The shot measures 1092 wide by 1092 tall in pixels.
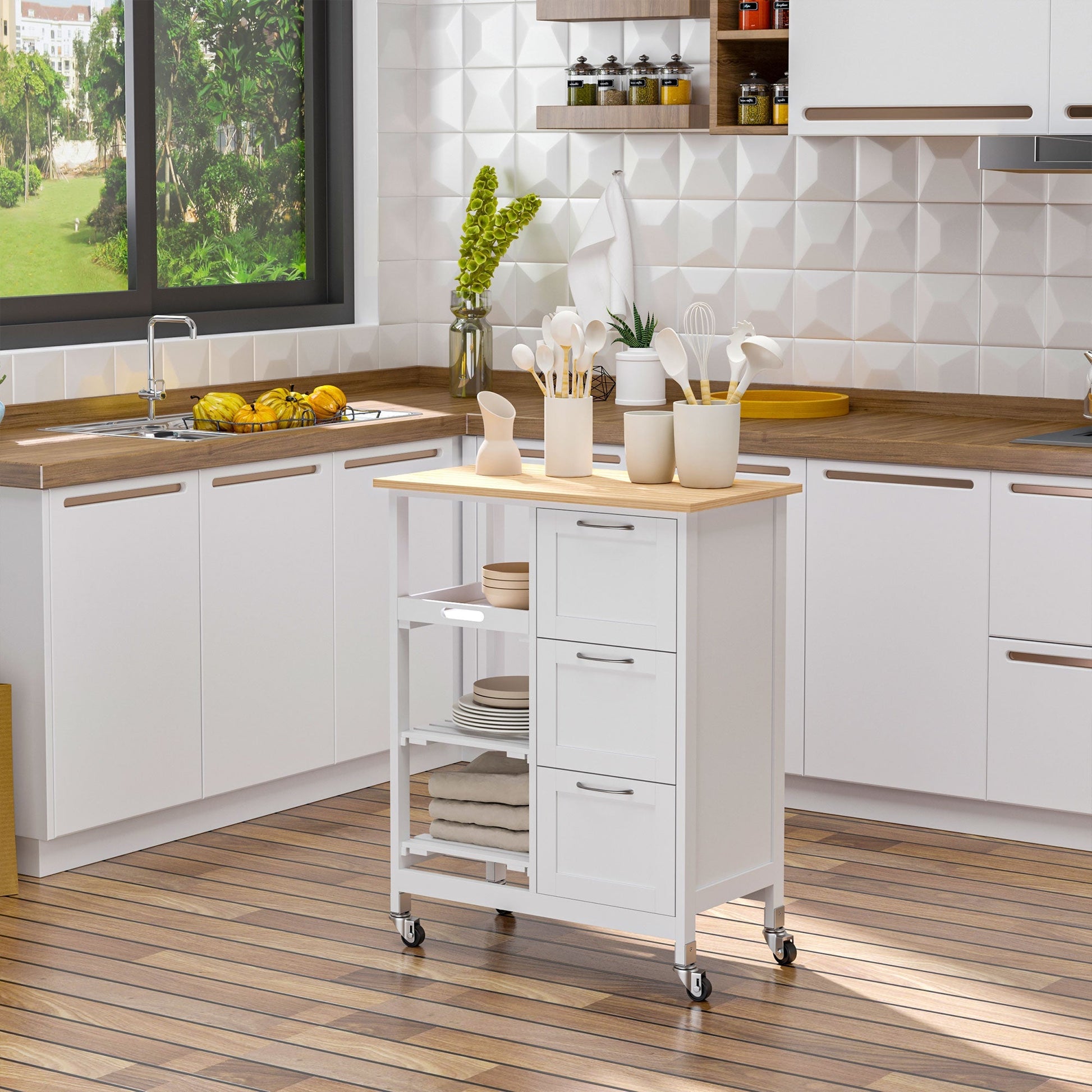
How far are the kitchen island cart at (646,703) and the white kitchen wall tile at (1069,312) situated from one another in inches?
60.7

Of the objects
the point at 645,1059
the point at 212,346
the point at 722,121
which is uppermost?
the point at 722,121

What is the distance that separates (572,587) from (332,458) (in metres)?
1.36

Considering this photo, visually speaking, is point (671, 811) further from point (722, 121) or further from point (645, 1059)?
point (722, 121)

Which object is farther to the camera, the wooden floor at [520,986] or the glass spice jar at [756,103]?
the glass spice jar at [756,103]

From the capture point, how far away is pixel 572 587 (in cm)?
339

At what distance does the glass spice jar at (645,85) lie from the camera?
5082 mm

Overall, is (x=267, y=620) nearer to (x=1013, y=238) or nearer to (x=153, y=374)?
(x=153, y=374)

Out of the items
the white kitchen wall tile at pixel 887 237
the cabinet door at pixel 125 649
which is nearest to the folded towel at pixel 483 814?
the cabinet door at pixel 125 649

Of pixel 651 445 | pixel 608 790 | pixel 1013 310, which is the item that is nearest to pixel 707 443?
pixel 651 445

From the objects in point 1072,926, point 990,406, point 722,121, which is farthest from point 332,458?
point 1072,926

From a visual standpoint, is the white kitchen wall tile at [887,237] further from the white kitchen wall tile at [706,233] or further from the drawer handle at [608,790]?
the drawer handle at [608,790]

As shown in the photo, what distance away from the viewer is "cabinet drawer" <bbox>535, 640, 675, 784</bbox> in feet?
10.8

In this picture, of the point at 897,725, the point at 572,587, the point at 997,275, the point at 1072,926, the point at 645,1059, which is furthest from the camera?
the point at 997,275

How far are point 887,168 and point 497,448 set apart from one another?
5.94 ft
